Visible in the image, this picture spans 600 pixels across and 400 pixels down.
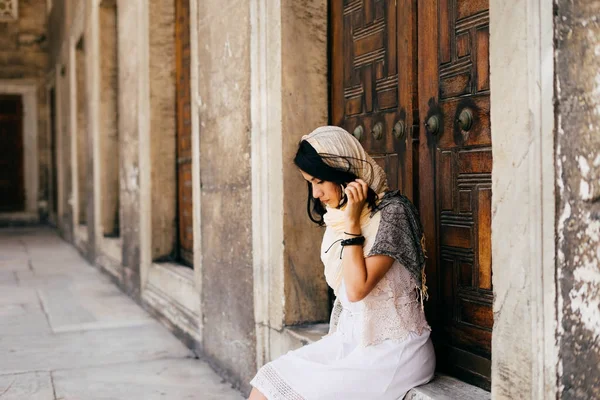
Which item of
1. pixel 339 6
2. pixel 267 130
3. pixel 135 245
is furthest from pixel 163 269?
pixel 339 6

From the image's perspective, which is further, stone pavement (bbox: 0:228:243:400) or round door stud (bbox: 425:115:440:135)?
stone pavement (bbox: 0:228:243:400)

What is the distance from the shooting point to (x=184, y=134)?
20.1 feet

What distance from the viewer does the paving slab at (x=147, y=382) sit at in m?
3.97

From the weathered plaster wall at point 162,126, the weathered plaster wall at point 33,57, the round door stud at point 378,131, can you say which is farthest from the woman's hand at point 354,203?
the weathered plaster wall at point 33,57

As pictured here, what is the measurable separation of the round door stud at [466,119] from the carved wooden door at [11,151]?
16523 mm

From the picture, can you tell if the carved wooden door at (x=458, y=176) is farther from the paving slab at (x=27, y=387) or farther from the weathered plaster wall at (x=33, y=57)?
the weathered plaster wall at (x=33, y=57)

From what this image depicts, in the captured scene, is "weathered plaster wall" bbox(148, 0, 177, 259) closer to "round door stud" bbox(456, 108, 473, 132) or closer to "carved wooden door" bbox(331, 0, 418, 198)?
"carved wooden door" bbox(331, 0, 418, 198)

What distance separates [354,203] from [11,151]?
1676 cm

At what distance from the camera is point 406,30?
299 cm

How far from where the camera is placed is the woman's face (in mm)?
2574

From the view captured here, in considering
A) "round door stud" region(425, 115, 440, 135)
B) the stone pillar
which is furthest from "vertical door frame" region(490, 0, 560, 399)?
the stone pillar

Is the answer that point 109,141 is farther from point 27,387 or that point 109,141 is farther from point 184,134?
point 27,387

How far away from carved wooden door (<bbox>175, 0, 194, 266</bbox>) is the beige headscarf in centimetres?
338

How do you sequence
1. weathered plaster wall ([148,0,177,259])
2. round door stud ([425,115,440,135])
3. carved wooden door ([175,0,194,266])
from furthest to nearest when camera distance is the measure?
weathered plaster wall ([148,0,177,259])
carved wooden door ([175,0,194,266])
round door stud ([425,115,440,135])
